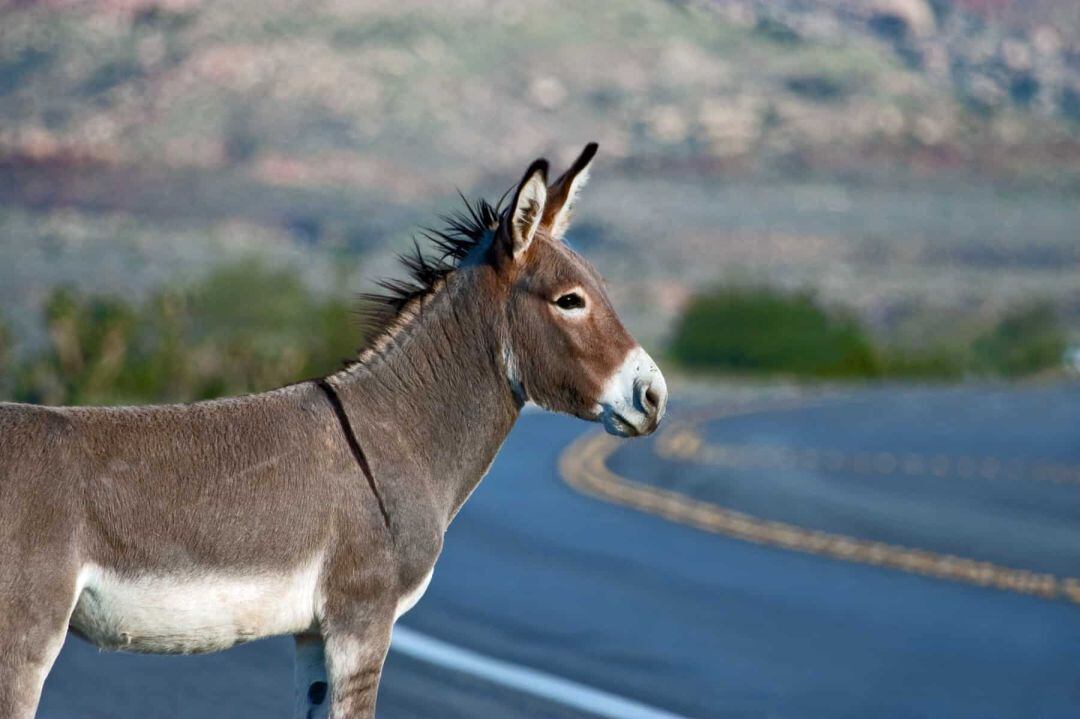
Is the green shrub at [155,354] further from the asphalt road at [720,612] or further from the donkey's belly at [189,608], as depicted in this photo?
the donkey's belly at [189,608]

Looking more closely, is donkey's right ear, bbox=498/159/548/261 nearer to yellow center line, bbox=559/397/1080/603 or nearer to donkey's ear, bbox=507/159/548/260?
donkey's ear, bbox=507/159/548/260

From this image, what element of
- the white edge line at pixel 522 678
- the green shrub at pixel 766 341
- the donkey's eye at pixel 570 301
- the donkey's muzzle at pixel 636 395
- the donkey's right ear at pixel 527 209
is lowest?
the green shrub at pixel 766 341

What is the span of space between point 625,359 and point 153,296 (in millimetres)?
23813

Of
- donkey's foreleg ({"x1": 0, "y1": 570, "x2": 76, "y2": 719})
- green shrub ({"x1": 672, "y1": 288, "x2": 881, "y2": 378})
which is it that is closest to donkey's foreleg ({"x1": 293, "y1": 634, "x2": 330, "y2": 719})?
donkey's foreleg ({"x1": 0, "y1": 570, "x2": 76, "y2": 719})

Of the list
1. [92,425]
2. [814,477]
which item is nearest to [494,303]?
[92,425]

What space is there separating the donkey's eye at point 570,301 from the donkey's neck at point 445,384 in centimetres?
26

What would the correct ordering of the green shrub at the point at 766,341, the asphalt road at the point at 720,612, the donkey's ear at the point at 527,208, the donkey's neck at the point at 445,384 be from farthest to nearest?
the green shrub at the point at 766,341, the asphalt road at the point at 720,612, the donkey's neck at the point at 445,384, the donkey's ear at the point at 527,208

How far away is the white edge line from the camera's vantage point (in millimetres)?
9656

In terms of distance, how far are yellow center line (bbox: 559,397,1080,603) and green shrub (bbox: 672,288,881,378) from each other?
29789 millimetres

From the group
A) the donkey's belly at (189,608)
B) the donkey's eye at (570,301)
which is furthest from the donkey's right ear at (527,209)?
the donkey's belly at (189,608)

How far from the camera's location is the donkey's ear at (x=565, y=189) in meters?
6.81

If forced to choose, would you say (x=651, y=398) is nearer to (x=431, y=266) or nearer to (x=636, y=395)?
(x=636, y=395)

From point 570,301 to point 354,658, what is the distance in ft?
5.01

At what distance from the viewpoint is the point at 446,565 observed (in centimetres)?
1435
